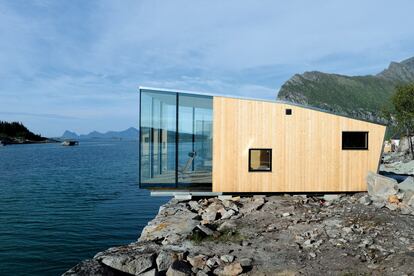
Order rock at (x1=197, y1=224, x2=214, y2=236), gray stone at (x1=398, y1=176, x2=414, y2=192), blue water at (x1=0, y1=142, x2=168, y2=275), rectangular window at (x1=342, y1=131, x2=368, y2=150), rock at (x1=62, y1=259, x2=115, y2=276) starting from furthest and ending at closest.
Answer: rectangular window at (x1=342, y1=131, x2=368, y2=150) → gray stone at (x1=398, y1=176, x2=414, y2=192) → blue water at (x1=0, y1=142, x2=168, y2=275) → rock at (x1=197, y1=224, x2=214, y2=236) → rock at (x1=62, y1=259, x2=115, y2=276)

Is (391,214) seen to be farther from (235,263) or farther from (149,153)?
(149,153)

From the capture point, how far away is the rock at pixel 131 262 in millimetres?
9906

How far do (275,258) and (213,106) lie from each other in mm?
8814

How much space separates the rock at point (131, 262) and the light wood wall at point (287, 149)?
760 centimetres

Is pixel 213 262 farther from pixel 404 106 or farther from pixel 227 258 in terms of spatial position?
pixel 404 106

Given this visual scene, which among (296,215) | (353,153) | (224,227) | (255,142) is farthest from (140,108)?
(353,153)

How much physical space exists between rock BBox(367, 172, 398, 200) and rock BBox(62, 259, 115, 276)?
12.4 metres

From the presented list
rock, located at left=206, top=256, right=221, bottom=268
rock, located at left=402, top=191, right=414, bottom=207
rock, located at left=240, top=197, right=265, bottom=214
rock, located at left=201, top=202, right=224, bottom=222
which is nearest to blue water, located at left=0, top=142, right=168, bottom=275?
rock, located at left=201, top=202, right=224, bottom=222

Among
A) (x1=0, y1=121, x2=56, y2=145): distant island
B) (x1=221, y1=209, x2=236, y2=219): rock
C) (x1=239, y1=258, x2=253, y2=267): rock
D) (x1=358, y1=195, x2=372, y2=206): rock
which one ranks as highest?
(x1=0, y1=121, x2=56, y2=145): distant island

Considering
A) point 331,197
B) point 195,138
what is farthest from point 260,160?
point 331,197

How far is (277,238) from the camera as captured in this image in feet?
39.3

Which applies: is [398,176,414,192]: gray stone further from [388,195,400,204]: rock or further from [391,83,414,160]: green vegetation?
[391,83,414,160]: green vegetation

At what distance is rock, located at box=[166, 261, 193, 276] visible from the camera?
947cm

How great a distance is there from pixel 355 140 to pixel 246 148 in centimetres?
549
